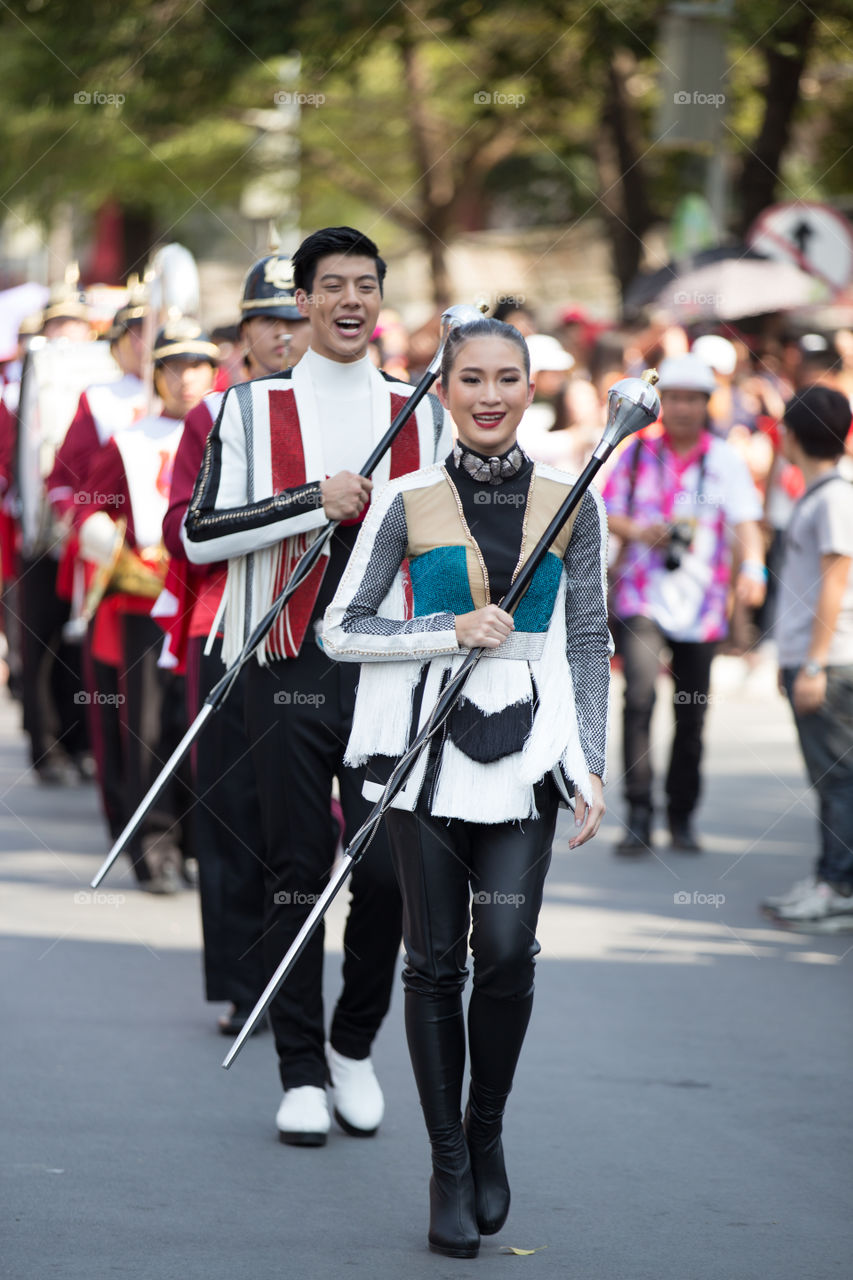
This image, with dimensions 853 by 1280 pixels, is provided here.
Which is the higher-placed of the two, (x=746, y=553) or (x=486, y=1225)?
(x=746, y=553)

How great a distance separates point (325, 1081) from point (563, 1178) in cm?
64

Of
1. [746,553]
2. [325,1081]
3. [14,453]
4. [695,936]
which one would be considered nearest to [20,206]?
[14,453]

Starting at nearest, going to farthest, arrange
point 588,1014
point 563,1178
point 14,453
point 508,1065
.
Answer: point 508,1065 < point 563,1178 < point 588,1014 < point 14,453

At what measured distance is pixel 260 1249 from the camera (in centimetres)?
420

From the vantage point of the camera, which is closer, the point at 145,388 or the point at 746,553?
the point at 145,388

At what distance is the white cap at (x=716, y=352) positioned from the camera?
12836 mm

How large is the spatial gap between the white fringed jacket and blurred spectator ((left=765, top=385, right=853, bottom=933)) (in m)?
3.37

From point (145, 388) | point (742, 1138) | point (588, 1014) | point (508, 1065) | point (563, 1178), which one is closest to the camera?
point (508, 1065)

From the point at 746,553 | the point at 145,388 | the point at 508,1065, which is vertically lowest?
the point at 508,1065

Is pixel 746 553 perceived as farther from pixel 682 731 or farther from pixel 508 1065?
pixel 508 1065

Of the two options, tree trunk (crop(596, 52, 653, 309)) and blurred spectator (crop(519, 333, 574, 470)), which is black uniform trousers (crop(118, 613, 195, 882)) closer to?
blurred spectator (crop(519, 333, 574, 470))
